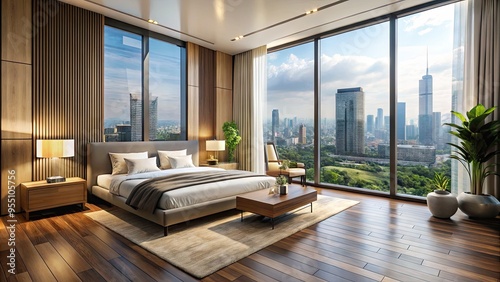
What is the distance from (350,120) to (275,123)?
6.25 ft

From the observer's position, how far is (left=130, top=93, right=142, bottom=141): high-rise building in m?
5.32

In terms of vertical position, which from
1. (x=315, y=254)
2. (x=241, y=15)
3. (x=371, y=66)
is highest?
(x=241, y=15)

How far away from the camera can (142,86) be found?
5449 millimetres

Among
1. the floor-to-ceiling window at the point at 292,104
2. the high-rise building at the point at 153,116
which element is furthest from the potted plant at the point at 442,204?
the high-rise building at the point at 153,116

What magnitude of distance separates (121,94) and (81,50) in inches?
38.5

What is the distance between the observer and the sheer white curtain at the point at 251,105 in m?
6.67

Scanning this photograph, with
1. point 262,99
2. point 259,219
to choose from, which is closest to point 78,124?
point 259,219

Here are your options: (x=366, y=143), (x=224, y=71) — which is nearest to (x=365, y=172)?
(x=366, y=143)

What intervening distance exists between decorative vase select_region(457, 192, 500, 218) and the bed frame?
10.3ft

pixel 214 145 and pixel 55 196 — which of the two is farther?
pixel 214 145

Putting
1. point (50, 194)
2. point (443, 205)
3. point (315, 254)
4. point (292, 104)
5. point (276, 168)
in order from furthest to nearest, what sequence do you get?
point (292, 104)
point (276, 168)
point (50, 194)
point (443, 205)
point (315, 254)

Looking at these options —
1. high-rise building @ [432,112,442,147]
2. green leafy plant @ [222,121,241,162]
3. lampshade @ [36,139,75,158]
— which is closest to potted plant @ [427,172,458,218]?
high-rise building @ [432,112,442,147]

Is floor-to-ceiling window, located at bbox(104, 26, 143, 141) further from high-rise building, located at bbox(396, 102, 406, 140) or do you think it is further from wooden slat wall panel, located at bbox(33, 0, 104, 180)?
high-rise building, located at bbox(396, 102, 406, 140)

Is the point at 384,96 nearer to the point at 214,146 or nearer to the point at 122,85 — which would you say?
the point at 214,146
